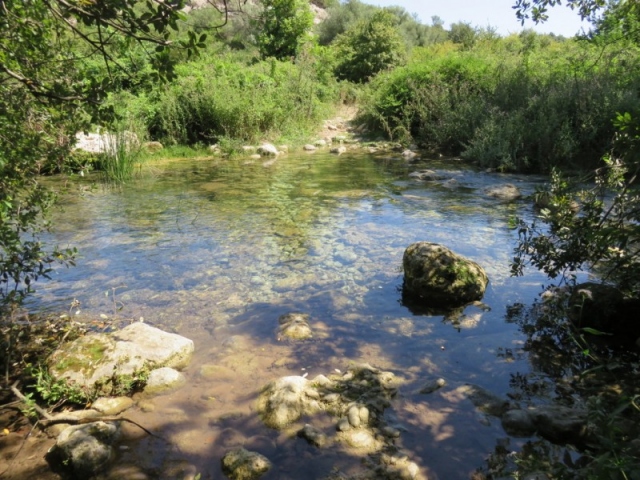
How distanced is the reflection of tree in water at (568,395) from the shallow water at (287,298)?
13cm

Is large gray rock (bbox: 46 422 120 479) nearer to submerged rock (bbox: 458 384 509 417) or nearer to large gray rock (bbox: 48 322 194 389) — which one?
large gray rock (bbox: 48 322 194 389)

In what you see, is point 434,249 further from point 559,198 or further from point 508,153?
point 508,153

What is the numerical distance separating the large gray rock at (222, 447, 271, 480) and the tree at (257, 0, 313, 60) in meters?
26.0

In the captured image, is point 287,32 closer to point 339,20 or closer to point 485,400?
point 339,20

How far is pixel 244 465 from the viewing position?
3.05 m

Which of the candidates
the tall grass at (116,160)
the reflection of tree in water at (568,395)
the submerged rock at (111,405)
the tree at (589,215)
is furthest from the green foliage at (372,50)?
the submerged rock at (111,405)

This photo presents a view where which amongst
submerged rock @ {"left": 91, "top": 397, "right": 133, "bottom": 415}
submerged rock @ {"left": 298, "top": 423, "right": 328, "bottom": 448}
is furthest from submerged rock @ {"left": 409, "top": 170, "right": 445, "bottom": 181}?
submerged rock @ {"left": 91, "top": 397, "right": 133, "bottom": 415}

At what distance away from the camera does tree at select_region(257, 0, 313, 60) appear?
26328 millimetres

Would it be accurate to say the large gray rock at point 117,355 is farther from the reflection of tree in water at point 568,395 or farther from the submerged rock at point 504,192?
the submerged rock at point 504,192

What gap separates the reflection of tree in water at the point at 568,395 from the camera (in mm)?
2025

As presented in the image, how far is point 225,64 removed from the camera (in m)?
19.1

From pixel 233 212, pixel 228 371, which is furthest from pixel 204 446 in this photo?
pixel 233 212

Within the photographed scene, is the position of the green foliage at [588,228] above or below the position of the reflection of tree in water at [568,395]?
above

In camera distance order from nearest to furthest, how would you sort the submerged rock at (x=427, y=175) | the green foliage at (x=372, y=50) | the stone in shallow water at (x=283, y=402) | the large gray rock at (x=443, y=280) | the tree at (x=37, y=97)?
1. the tree at (x=37, y=97)
2. the stone in shallow water at (x=283, y=402)
3. the large gray rock at (x=443, y=280)
4. the submerged rock at (x=427, y=175)
5. the green foliage at (x=372, y=50)
